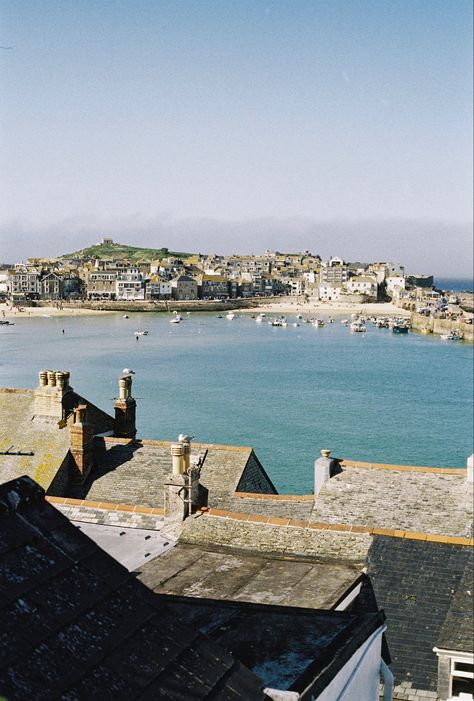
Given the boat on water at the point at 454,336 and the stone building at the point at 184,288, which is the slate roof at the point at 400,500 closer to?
the boat on water at the point at 454,336

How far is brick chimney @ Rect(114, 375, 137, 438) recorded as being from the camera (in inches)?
769

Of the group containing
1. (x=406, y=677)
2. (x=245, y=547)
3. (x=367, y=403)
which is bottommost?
(x=367, y=403)

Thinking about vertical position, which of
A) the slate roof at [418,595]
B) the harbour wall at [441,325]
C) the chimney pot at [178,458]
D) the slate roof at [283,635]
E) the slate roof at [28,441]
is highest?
the slate roof at [283,635]

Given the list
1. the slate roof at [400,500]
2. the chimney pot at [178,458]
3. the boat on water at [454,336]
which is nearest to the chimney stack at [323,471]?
the slate roof at [400,500]

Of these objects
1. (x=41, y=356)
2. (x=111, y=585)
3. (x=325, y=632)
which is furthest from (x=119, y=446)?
(x=41, y=356)

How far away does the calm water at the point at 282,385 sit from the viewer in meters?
44.1

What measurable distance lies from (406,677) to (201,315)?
Answer: 14453 cm

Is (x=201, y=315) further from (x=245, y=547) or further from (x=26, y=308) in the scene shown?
(x=245, y=547)

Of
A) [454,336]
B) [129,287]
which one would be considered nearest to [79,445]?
[454,336]

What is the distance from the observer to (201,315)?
502 feet

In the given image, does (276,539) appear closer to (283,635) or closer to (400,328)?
(283,635)

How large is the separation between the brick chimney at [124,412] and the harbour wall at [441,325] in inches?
3920

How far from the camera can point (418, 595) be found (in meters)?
10.2

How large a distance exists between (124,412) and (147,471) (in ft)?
10.3
